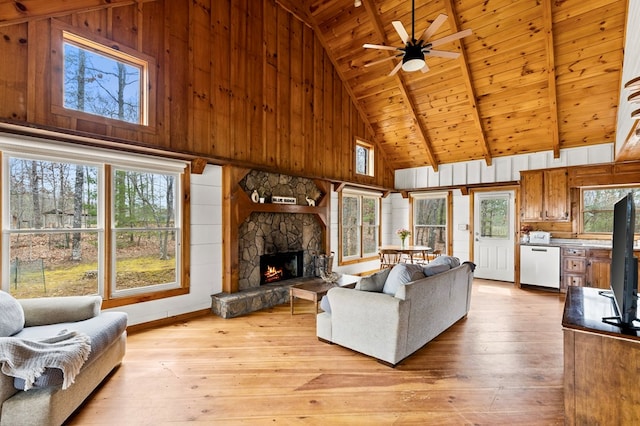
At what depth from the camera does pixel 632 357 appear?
1.53 metres

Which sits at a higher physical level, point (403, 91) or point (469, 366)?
point (403, 91)

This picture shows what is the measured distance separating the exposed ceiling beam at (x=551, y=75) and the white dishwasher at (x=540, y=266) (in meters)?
1.97

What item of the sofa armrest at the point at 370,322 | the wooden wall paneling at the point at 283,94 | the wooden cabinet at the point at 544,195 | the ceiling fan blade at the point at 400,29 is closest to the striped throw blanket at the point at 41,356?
the sofa armrest at the point at 370,322

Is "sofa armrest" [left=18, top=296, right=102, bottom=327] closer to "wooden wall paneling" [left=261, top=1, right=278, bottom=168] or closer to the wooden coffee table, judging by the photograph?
the wooden coffee table

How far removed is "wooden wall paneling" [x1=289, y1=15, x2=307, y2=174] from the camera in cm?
573

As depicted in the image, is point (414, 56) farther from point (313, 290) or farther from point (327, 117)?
point (313, 290)

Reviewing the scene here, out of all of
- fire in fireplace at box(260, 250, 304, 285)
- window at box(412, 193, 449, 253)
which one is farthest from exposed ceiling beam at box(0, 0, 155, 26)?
window at box(412, 193, 449, 253)

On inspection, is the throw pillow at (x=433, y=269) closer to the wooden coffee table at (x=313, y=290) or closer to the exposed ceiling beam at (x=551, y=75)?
the wooden coffee table at (x=313, y=290)

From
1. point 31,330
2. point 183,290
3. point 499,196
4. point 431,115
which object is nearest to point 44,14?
point 31,330

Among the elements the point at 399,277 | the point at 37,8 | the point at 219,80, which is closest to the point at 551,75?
the point at 399,277

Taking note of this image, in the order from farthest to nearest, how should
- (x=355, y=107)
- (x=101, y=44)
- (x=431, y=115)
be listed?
1. (x=355, y=107)
2. (x=431, y=115)
3. (x=101, y=44)

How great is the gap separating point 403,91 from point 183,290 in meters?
5.52

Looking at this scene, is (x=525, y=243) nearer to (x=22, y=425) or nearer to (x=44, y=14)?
(x=22, y=425)

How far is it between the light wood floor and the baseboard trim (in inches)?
5.5
